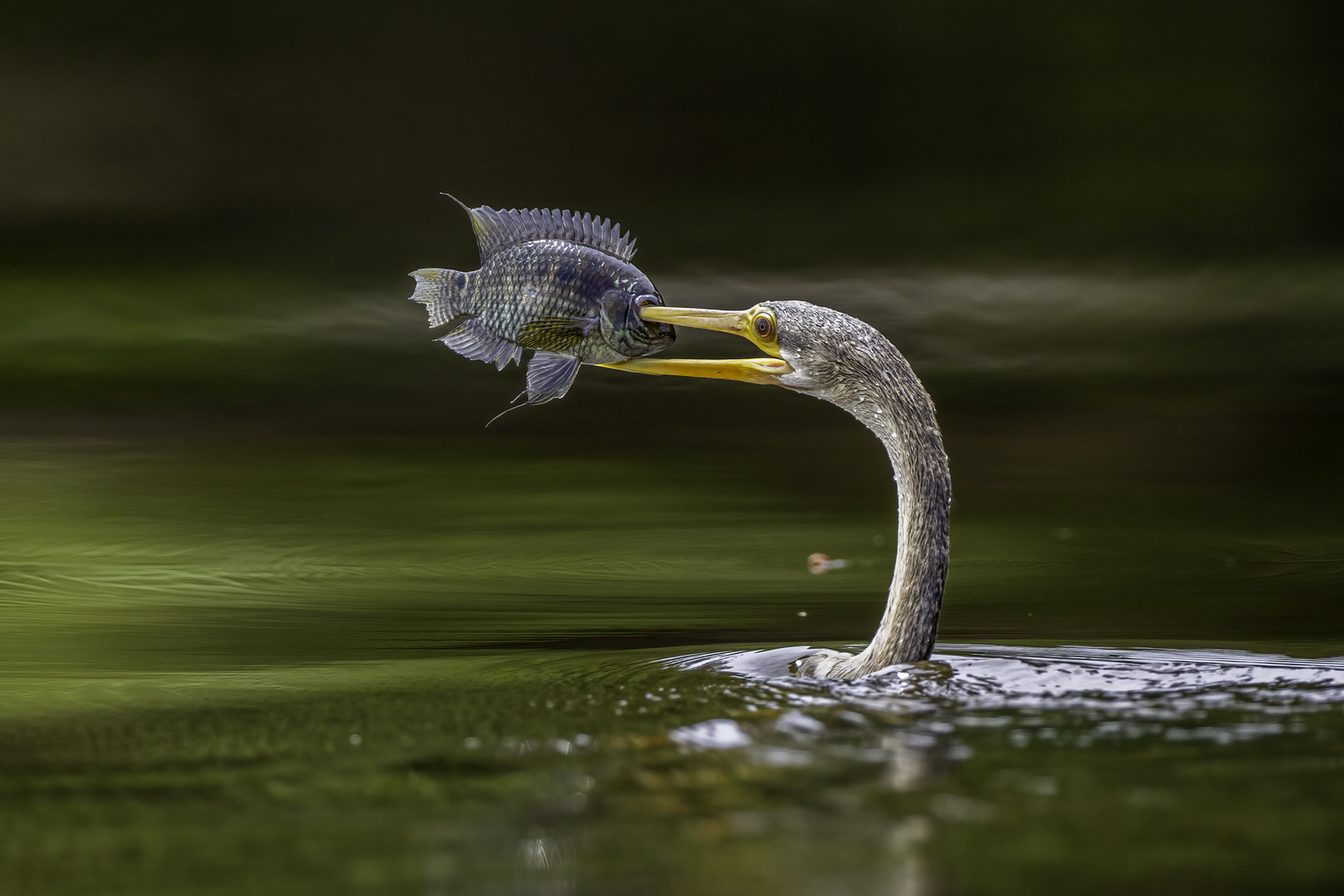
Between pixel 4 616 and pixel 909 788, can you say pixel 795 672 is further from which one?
pixel 4 616

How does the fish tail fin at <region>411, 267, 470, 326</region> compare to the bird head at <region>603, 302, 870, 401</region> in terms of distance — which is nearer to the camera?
the fish tail fin at <region>411, 267, 470, 326</region>

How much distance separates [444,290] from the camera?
8.71 feet

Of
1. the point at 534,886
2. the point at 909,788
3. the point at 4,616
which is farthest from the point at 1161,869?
the point at 4,616

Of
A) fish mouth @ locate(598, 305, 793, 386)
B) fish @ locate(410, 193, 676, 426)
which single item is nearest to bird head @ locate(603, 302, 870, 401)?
fish mouth @ locate(598, 305, 793, 386)

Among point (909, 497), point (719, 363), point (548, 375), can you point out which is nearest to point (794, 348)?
point (719, 363)

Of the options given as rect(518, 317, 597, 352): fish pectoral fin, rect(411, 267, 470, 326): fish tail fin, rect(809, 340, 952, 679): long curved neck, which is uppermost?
rect(411, 267, 470, 326): fish tail fin


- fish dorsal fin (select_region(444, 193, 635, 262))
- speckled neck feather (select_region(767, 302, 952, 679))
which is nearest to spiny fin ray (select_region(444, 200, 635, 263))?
fish dorsal fin (select_region(444, 193, 635, 262))

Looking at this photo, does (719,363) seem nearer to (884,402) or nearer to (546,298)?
(884,402)

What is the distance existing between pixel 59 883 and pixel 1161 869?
1560 millimetres

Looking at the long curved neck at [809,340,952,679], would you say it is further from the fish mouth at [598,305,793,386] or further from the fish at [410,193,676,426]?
the fish at [410,193,676,426]

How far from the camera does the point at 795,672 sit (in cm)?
328

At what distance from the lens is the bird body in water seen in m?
3.01

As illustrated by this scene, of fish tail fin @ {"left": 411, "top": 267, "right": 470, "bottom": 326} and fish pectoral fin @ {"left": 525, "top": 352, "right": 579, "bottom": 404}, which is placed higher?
fish tail fin @ {"left": 411, "top": 267, "right": 470, "bottom": 326}

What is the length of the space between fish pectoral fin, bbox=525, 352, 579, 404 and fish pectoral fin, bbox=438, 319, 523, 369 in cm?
5
